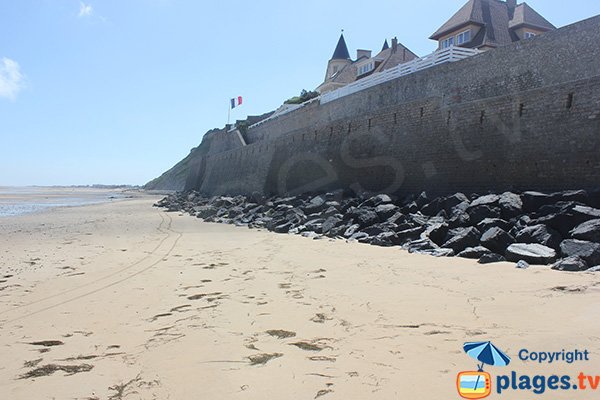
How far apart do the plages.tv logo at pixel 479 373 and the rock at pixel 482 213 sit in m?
5.78

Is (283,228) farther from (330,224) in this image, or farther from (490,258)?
(490,258)

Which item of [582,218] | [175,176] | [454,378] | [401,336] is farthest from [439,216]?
[175,176]

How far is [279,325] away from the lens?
167 inches

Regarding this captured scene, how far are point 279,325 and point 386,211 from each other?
24.7 feet

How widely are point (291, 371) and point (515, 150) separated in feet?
30.8

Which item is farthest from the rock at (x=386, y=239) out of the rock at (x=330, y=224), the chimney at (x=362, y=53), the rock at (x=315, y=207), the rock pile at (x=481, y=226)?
the chimney at (x=362, y=53)

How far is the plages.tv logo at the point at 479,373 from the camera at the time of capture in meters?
2.67

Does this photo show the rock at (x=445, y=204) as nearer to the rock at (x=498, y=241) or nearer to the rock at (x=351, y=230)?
the rock at (x=351, y=230)

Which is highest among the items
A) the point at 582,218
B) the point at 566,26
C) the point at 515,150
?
the point at 566,26

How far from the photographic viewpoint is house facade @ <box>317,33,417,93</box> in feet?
112

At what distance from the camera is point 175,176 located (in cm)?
8450

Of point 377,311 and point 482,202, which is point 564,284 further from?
point 482,202

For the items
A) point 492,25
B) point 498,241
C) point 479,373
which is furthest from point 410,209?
point 492,25

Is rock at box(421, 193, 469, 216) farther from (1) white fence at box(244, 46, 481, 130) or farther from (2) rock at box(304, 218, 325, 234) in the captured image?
(1) white fence at box(244, 46, 481, 130)
